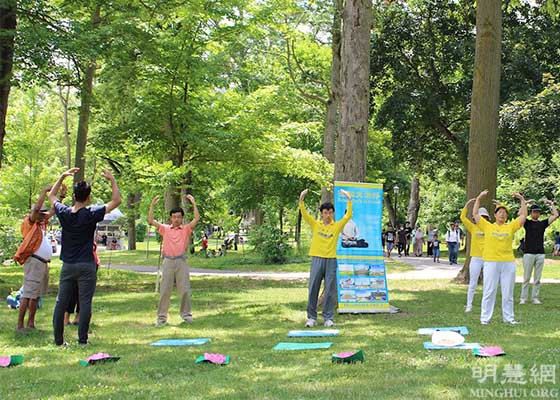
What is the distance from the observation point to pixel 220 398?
522cm

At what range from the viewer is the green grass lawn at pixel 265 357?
546 cm

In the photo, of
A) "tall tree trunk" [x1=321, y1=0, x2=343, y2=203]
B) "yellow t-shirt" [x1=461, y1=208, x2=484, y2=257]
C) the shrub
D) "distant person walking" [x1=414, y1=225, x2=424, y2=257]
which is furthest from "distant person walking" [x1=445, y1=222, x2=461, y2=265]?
"yellow t-shirt" [x1=461, y1=208, x2=484, y2=257]

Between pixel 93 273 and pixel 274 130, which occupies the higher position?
pixel 274 130

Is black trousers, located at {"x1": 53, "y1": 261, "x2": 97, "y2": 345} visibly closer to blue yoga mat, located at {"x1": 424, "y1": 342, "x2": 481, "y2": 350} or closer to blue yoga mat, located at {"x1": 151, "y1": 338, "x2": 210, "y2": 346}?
blue yoga mat, located at {"x1": 151, "y1": 338, "x2": 210, "y2": 346}

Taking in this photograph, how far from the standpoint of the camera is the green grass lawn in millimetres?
5461

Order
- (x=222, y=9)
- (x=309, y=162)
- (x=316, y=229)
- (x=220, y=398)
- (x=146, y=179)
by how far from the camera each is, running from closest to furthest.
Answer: (x=220, y=398) < (x=316, y=229) < (x=146, y=179) < (x=222, y=9) < (x=309, y=162)

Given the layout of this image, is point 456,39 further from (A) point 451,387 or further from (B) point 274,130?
(A) point 451,387

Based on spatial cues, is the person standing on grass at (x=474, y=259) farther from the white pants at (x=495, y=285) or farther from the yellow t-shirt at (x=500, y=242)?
the white pants at (x=495, y=285)

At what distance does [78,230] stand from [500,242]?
620cm

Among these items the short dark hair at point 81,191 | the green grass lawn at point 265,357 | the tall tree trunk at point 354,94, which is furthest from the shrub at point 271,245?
the short dark hair at point 81,191

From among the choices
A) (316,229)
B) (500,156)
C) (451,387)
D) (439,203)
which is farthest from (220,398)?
(439,203)

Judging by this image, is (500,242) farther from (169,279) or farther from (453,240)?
(453,240)

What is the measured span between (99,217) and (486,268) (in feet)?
19.3

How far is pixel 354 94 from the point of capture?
38.4ft
